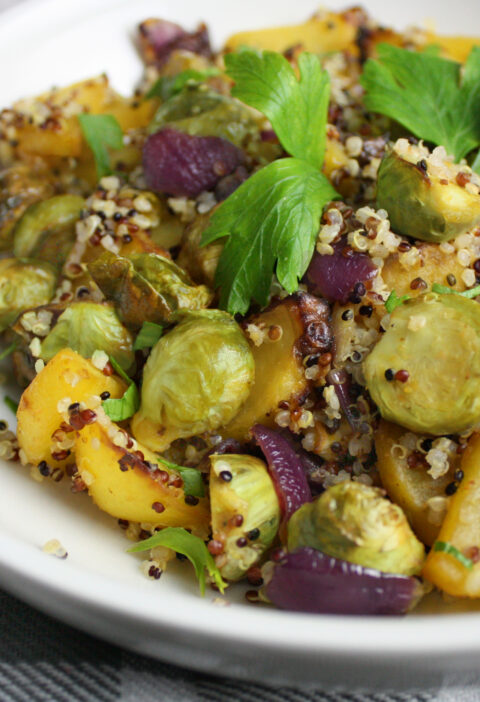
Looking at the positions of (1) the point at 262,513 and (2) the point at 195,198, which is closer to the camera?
(1) the point at 262,513

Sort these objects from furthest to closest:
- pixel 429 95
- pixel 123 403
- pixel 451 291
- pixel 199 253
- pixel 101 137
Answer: pixel 101 137
pixel 429 95
pixel 199 253
pixel 123 403
pixel 451 291

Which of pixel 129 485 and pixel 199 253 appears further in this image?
pixel 199 253

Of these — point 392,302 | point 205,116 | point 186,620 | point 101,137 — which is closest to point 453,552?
point 186,620

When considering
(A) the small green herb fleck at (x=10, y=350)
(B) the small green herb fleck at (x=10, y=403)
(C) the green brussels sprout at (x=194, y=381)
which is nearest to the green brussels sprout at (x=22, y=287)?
(A) the small green herb fleck at (x=10, y=350)

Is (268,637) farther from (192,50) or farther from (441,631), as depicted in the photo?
(192,50)

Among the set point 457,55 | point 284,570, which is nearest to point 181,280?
point 284,570

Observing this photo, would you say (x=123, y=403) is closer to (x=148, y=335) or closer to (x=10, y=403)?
(x=148, y=335)

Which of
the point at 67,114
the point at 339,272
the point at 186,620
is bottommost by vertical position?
the point at 186,620

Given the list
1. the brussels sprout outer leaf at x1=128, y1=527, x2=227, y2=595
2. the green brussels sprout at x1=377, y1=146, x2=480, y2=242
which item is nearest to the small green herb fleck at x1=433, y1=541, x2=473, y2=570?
the brussels sprout outer leaf at x1=128, y1=527, x2=227, y2=595
